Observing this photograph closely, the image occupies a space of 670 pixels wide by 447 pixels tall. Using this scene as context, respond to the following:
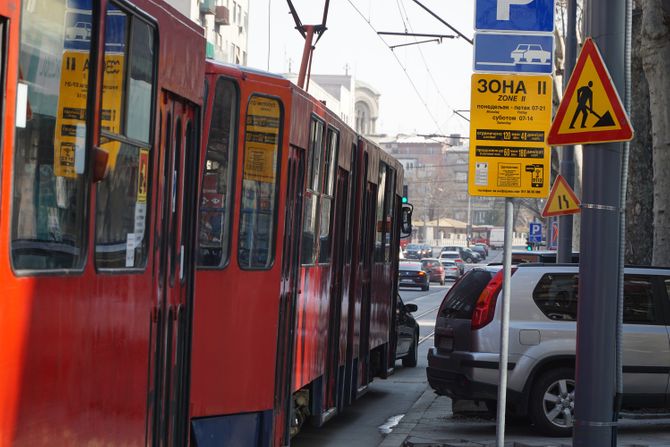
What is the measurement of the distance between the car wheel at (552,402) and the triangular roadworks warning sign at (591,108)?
463 centimetres

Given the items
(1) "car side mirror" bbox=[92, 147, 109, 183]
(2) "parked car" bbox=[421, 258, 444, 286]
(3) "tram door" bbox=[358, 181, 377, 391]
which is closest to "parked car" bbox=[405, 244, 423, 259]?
(2) "parked car" bbox=[421, 258, 444, 286]

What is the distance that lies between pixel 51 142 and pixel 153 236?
1420 mm

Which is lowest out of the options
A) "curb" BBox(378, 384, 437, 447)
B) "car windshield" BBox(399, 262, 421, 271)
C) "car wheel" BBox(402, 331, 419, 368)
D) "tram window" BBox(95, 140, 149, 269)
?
"curb" BBox(378, 384, 437, 447)

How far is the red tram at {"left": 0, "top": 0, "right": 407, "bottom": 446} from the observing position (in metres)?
4.04

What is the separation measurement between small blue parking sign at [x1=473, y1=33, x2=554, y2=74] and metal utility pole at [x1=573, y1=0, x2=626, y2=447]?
0.92m

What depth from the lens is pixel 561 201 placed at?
53.2 feet

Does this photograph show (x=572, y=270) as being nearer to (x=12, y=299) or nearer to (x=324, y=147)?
(x=324, y=147)

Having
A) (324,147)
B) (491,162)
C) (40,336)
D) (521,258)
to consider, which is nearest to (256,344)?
(491,162)

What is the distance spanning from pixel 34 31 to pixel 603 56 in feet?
13.9

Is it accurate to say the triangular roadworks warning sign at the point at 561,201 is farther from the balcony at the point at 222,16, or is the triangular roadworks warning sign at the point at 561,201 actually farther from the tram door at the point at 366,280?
the balcony at the point at 222,16

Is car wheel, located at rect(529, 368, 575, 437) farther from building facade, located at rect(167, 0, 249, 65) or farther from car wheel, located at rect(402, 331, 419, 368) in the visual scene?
building facade, located at rect(167, 0, 249, 65)

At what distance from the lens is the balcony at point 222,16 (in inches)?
2677

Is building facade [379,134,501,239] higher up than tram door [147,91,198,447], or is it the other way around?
building facade [379,134,501,239]

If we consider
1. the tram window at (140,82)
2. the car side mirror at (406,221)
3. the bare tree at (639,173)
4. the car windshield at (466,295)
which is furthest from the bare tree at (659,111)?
the tram window at (140,82)
